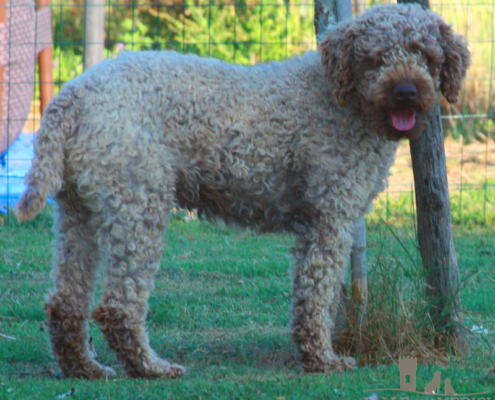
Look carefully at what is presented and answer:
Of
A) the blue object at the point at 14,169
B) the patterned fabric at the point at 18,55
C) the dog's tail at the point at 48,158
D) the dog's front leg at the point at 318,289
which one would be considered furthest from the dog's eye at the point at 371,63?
the patterned fabric at the point at 18,55

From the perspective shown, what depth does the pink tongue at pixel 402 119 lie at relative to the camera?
11.8 feet

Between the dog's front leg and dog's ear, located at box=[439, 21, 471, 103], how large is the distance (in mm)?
906

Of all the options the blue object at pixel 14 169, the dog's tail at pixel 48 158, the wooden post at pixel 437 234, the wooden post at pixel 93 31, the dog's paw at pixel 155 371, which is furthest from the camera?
the wooden post at pixel 93 31

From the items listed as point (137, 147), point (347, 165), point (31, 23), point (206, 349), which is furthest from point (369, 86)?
point (31, 23)

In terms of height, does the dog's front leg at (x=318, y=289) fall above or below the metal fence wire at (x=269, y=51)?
below

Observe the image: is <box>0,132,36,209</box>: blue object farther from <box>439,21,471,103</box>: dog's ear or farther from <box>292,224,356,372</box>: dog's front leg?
<box>439,21,471,103</box>: dog's ear

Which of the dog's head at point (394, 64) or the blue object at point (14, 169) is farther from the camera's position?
the blue object at point (14, 169)

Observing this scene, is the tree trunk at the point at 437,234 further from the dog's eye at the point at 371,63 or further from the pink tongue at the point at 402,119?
the dog's eye at the point at 371,63

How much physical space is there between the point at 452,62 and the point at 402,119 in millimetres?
419

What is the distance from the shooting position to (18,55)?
7574 millimetres

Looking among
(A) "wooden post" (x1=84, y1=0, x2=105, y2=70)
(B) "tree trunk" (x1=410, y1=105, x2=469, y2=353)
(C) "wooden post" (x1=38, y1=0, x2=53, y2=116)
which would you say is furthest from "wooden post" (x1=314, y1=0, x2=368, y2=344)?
(C) "wooden post" (x1=38, y1=0, x2=53, y2=116)

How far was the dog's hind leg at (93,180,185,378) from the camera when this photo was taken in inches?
136

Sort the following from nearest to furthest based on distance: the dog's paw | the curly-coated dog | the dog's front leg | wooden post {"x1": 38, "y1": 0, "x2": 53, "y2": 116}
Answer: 1. the curly-coated dog
2. the dog's paw
3. the dog's front leg
4. wooden post {"x1": 38, "y1": 0, "x2": 53, "y2": 116}

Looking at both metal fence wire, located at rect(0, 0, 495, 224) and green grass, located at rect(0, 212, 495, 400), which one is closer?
green grass, located at rect(0, 212, 495, 400)
